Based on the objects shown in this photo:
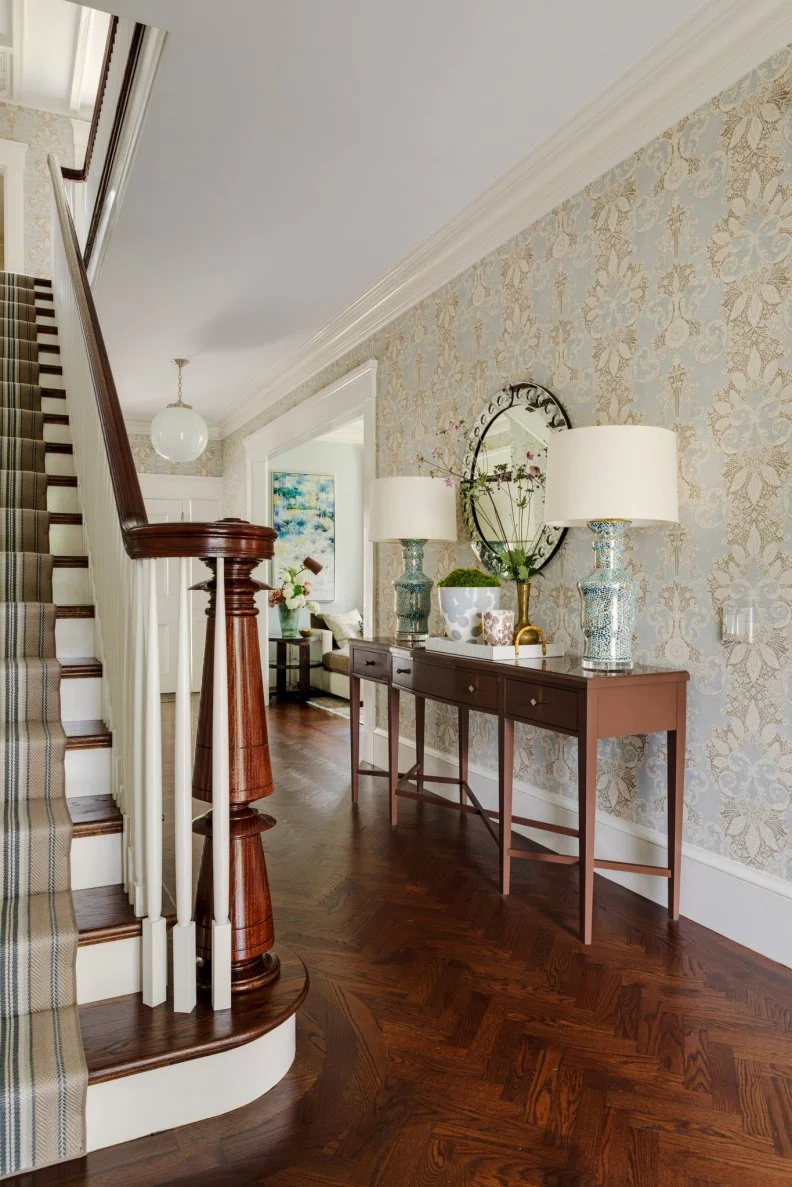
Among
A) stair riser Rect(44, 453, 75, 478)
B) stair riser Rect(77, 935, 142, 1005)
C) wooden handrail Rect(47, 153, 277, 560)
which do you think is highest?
stair riser Rect(44, 453, 75, 478)

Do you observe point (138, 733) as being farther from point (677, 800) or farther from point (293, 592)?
point (293, 592)

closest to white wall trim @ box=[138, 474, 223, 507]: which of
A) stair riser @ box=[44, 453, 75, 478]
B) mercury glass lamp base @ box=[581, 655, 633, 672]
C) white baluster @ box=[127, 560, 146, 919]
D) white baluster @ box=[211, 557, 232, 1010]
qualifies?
stair riser @ box=[44, 453, 75, 478]

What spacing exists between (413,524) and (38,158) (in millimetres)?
6132

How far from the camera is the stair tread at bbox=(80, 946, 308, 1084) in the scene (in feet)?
4.89

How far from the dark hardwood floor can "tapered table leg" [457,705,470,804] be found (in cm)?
80

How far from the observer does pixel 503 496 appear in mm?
3553

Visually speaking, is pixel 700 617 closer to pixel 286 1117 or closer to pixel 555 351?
pixel 555 351

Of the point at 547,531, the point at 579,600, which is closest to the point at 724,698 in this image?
the point at 579,600

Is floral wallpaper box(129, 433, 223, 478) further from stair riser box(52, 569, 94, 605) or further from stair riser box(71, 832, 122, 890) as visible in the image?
stair riser box(71, 832, 122, 890)

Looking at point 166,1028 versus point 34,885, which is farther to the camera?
point 34,885

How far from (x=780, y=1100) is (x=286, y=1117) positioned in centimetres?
103

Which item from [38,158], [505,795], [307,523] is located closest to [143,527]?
[505,795]

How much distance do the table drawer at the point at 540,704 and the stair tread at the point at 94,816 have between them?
1.34m

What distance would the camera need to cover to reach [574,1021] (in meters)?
1.95
